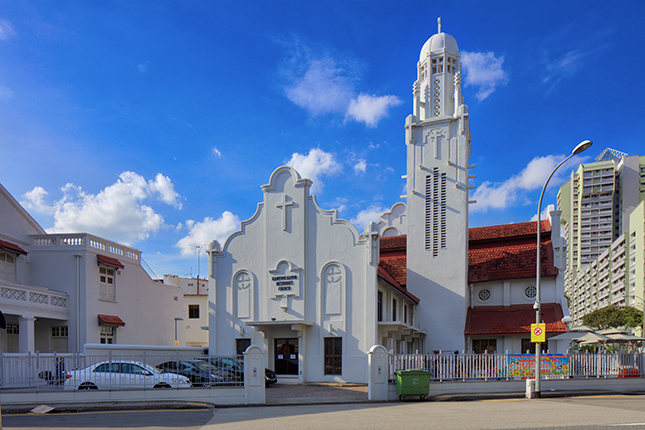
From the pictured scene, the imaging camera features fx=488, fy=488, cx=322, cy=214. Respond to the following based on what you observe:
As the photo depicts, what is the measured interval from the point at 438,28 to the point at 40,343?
32.1 metres

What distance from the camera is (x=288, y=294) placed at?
25.1 meters

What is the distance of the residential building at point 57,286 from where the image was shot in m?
25.5

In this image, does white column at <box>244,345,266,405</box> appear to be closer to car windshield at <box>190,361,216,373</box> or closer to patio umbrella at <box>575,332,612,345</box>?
car windshield at <box>190,361,216,373</box>

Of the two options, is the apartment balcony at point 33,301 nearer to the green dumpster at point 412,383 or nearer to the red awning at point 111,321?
the red awning at point 111,321

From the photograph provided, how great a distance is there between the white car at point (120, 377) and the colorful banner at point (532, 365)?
1265cm

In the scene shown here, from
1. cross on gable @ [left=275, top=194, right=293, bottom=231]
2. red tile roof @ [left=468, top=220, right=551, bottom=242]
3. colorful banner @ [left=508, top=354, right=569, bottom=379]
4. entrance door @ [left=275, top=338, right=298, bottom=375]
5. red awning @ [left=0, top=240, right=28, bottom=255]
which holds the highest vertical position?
cross on gable @ [left=275, top=194, right=293, bottom=231]

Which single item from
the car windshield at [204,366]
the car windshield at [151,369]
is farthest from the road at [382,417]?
the car windshield at [151,369]

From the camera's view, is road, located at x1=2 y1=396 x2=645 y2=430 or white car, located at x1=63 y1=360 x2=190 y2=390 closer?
road, located at x1=2 y1=396 x2=645 y2=430

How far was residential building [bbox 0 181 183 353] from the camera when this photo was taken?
25533mm

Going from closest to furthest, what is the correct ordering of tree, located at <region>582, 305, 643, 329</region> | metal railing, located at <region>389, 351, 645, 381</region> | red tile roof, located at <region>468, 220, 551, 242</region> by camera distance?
metal railing, located at <region>389, 351, 645, 381</region>
red tile roof, located at <region>468, 220, 551, 242</region>
tree, located at <region>582, 305, 643, 329</region>

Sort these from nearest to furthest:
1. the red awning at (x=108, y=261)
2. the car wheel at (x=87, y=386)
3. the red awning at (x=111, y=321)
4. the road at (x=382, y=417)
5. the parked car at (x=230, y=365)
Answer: the road at (x=382, y=417)
the parked car at (x=230, y=365)
the car wheel at (x=87, y=386)
the red awning at (x=111, y=321)
the red awning at (x=108, y=261)

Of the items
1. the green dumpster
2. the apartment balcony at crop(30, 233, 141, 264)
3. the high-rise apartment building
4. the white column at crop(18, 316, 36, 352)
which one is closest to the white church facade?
the green dumpster

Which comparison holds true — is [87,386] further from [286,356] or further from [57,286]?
[57,286]

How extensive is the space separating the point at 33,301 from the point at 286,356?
13296 mm
